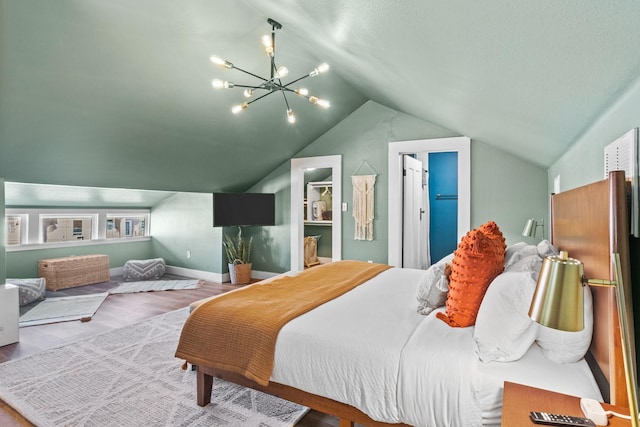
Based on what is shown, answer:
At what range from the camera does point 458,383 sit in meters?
1.36

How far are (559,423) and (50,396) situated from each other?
9.51 ft

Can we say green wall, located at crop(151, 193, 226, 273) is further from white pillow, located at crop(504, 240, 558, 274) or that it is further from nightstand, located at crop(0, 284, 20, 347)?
white pillow, located at crop(504, 240, 558, 274)

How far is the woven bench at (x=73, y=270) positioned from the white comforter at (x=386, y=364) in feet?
16.2

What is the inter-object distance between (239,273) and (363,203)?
2333mm

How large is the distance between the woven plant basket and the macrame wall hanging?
1.94 meters

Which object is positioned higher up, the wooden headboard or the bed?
the wooden headboard

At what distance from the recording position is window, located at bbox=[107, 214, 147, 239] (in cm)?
605

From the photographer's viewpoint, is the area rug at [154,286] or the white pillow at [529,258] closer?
the white pillow at [529,258]

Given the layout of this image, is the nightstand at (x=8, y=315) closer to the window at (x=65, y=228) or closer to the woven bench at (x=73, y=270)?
the woven bench at (x=73, y=270)

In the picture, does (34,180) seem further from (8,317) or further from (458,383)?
(458,383)

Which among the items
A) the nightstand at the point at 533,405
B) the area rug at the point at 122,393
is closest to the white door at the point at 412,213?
the area rug at the point at 122,393

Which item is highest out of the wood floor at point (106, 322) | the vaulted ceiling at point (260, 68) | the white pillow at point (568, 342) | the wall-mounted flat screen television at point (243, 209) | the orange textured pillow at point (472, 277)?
the vaulted ceiling at point (260, 68)

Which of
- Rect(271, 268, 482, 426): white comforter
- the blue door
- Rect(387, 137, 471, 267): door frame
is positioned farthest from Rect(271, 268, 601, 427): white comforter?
the blue door

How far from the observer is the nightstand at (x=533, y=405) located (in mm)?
966
